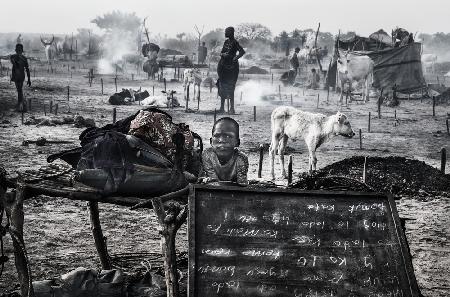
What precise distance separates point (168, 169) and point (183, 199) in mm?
427

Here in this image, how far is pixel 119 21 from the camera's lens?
75500 millimetres

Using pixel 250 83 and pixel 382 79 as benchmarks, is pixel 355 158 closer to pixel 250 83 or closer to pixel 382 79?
pixel 382 79

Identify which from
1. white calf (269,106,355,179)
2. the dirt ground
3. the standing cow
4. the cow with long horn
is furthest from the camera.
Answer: the cow with long horn

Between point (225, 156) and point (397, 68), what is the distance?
89.2 feet

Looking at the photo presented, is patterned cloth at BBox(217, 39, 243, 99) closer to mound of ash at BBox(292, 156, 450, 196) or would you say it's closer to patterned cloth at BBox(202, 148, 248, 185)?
mound of ash at BBox(292, 156, 450, 196)

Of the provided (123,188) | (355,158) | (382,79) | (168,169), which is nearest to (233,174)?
(168,169)

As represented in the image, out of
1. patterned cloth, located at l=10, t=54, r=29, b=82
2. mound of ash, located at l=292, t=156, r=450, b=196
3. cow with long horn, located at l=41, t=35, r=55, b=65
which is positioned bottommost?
mound of ash, located at l=292, t=156, r=450, b=196

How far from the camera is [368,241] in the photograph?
4.92 meters

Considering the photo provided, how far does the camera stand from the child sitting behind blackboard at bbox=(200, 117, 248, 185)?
699 centimetres

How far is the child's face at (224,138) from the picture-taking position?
22.9 ft

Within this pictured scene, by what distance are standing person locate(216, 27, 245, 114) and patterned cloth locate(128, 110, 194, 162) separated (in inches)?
645

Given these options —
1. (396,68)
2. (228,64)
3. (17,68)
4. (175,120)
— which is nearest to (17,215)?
(175,120)

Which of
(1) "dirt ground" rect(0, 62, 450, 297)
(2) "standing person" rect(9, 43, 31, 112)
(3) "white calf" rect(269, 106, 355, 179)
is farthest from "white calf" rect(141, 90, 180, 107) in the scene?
(3) "white calf" rect(269, 106, 355, 179)

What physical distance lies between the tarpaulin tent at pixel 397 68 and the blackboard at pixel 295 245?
27602mm
